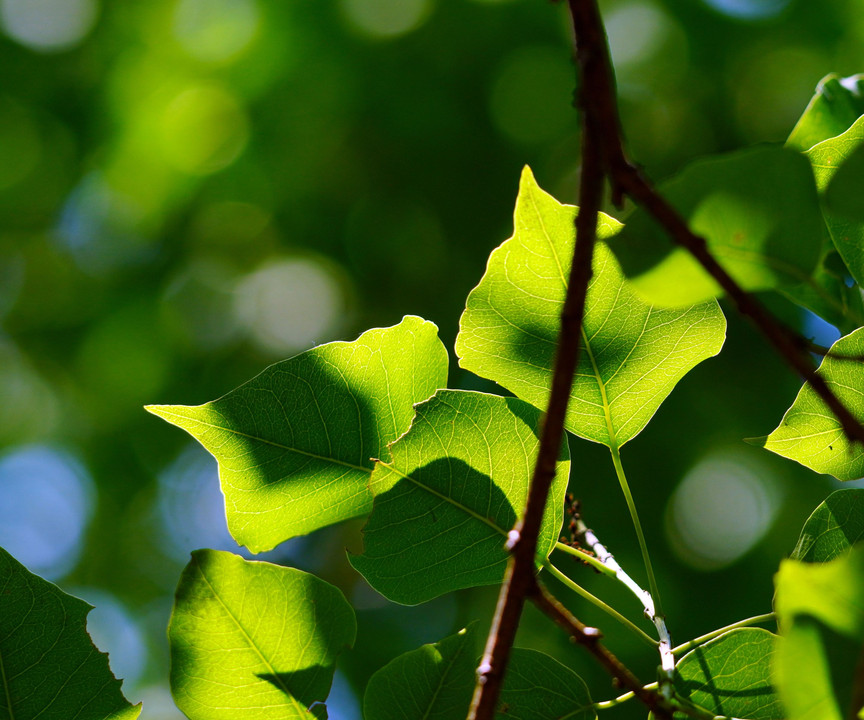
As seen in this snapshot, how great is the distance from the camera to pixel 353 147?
4059 millimetres

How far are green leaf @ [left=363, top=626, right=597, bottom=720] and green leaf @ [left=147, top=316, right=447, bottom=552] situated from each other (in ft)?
0.42

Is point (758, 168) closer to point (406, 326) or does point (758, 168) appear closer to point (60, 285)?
point (406, 326)

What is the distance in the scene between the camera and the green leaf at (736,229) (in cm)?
37

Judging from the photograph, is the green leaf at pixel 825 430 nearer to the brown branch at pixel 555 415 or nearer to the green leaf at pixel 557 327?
the green leaf at pixel 557 327

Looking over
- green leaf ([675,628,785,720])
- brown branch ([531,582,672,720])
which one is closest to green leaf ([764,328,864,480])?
green leaf ([675,628,785,720])

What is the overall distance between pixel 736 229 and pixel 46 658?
553mm

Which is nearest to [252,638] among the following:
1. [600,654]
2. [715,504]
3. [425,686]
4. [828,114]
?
[425,686]

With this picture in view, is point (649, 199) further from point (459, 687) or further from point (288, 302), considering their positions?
point (288, 302)

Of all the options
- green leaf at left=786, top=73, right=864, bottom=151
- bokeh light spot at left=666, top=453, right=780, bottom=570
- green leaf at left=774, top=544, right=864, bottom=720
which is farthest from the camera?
bokeh light spot at left=666, top=453, right=780, bottom=570

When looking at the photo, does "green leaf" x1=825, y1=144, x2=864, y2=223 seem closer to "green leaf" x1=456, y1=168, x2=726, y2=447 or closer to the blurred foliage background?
"green leaf" x1=456, y1=168, x2=726, y2=447

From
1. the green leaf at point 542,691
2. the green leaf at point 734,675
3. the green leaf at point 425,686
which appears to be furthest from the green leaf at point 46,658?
the green leaf at point 734,675

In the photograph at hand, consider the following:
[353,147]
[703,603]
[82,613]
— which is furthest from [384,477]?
[353,147]

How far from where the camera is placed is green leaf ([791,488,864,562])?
60 centimetres

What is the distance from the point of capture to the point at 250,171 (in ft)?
13.3
